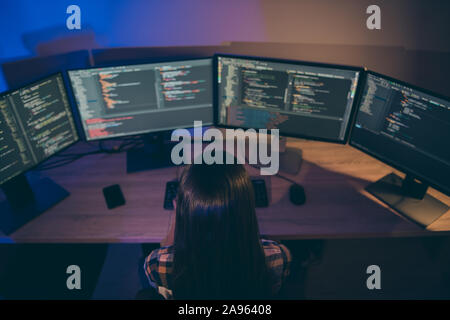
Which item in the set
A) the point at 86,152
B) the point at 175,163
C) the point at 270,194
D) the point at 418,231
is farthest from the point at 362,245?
the point at 86,152

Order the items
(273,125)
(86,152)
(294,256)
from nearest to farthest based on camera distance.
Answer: (273,125) < (86,152) < (294,256)

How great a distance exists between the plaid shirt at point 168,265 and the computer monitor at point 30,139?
612mm

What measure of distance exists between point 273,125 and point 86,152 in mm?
1015

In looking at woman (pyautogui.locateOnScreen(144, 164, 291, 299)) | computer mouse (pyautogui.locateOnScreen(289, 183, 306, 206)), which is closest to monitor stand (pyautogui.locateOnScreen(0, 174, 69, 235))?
woman (pyautogui.locateOnScreen(144, 164, 291, 299))

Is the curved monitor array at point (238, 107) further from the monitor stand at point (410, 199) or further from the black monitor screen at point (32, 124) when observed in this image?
the monitor stand at point (410, 199)

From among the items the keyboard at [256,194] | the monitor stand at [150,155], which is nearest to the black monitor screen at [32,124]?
the monitor stand at [150,155]

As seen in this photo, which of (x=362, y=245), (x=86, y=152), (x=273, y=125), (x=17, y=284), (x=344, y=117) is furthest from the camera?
(x=362, y=245)

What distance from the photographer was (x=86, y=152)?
184 centimetres

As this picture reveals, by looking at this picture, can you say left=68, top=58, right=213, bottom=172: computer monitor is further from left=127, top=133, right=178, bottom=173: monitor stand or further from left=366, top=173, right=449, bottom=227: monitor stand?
left=366, top=173, right=449, bottom=227: monitor stand

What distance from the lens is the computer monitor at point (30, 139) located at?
4.44 ft

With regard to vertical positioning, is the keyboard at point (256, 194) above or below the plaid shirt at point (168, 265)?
above

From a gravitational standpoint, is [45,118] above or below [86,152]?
above
